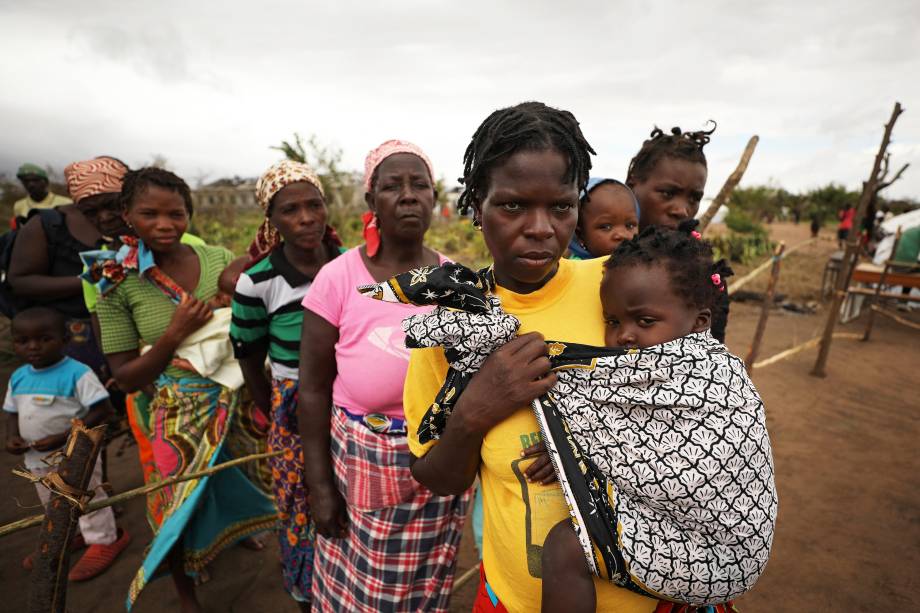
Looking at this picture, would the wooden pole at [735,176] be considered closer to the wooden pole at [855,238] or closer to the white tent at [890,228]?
the wooden pole at [855,238]

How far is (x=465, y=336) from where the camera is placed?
3.89ft

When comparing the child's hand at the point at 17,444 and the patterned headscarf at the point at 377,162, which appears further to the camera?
the child's hand at the point at 17,444

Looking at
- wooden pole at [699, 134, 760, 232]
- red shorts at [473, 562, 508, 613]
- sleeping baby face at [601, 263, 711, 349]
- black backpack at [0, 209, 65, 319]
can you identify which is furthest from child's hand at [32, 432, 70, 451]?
wooden pole at [699, 134, 760, 232]

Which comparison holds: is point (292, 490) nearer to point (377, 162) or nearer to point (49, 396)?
point (377, 162)

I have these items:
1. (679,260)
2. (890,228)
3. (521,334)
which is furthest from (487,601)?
(890,228)

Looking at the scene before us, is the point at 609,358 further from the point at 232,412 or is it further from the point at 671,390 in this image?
the point at 232,412

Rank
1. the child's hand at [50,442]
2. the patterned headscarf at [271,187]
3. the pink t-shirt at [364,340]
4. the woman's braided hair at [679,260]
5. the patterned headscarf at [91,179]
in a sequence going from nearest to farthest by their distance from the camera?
1. the woman's braided hair at [679,260]
2. the pink t-shirt at [364,340]
3. the patterned headscarf at [271,187]
4. the patterned headscarf at [91,179]
5. the child's hand at [50,442]

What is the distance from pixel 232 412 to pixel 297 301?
915 mm

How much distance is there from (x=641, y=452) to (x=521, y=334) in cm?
41

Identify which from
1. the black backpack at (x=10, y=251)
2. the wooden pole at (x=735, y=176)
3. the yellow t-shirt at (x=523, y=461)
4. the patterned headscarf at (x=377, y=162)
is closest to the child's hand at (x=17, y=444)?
the black backpack at (x=10, y=251)

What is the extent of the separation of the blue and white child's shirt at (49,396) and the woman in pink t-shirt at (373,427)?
1.99 meters

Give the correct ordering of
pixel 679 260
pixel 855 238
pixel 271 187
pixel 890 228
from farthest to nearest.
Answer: pixel 890 228
pixel 855 238
pixel 271 187
pixel 679 260

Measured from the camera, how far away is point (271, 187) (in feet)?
7.73

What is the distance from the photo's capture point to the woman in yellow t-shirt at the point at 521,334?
1188 mm
